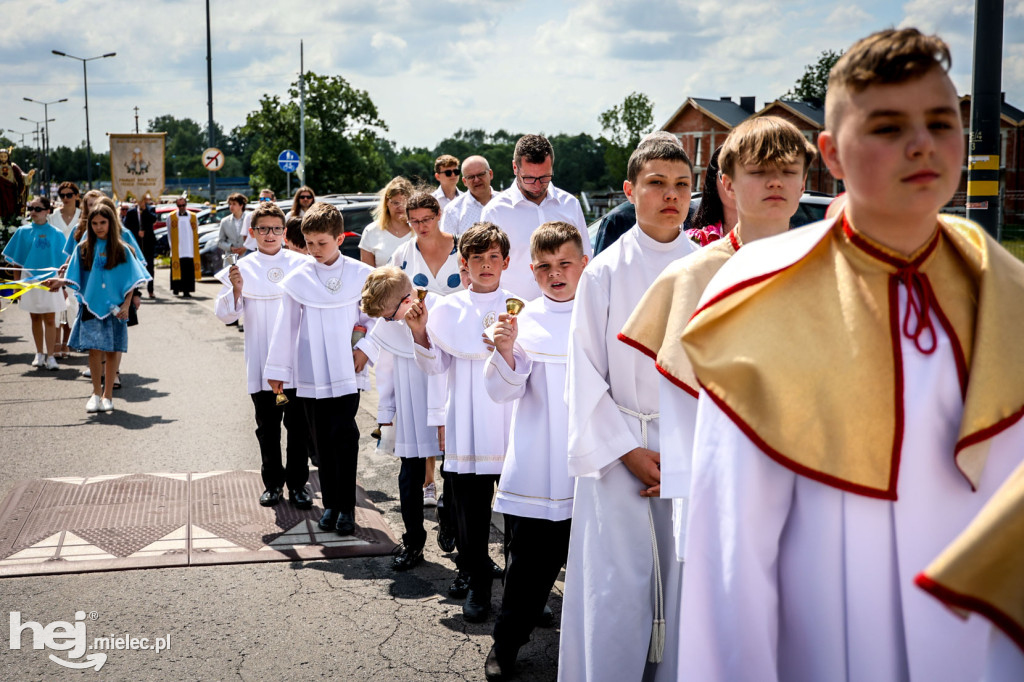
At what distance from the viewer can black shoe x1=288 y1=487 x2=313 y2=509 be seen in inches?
268

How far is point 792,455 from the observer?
70.4 inches

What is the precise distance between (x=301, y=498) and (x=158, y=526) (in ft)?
3.15

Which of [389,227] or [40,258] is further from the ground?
[389,227]

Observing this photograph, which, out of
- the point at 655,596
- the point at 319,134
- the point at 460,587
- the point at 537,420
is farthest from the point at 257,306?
the point at 319,134

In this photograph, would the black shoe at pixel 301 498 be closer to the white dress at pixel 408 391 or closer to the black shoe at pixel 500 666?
the white dress at pixel 408 391

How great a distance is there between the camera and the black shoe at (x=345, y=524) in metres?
6.21

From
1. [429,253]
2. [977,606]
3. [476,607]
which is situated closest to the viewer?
[977,606]

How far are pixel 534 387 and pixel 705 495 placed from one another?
2357 mm

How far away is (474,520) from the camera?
493cm

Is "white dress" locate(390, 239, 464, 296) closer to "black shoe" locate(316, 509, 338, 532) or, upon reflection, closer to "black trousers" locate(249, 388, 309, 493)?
"black trousers" locate(249, 388, 309, 493)

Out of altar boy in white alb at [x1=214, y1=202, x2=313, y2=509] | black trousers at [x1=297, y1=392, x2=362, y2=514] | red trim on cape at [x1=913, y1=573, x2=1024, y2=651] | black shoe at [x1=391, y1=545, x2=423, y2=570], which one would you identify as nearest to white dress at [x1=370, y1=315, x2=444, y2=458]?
black trousers at [x1=297, y1=392, x2=362, y2=514]

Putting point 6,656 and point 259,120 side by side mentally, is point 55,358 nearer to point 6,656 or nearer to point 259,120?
point 6,656

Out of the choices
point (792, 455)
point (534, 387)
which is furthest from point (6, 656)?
point (792, 455)

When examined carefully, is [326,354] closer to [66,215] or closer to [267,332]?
[267,332]
